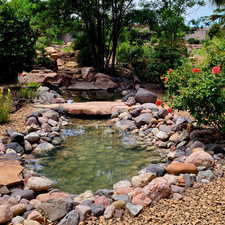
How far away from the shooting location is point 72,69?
14.7 metres

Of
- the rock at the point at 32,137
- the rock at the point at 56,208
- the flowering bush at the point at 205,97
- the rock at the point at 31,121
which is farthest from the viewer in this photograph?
the rock at the point at 31,121

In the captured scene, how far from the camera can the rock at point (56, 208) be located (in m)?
3.46

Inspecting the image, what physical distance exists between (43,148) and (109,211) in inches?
112

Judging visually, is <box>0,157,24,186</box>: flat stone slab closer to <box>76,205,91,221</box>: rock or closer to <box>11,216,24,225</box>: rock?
<box>11,216,24,225</box>: rock

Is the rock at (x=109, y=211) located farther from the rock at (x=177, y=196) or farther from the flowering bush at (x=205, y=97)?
the flowering bush at (x=205, y=97)

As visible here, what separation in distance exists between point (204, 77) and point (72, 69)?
990 cm

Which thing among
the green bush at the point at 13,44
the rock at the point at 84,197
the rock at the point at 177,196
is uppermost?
the green bush at the point at 13,44

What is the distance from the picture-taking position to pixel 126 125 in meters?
7.60

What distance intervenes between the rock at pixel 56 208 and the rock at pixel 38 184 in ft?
1.87

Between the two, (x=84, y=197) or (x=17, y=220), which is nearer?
(x=17, y=220)

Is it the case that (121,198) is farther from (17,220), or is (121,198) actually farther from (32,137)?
(32,137)

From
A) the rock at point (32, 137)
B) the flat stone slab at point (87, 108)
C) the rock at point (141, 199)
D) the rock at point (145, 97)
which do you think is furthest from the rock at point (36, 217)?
the rock at point (145, 97)

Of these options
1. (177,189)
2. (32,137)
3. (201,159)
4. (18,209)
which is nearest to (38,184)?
→ (18,209)

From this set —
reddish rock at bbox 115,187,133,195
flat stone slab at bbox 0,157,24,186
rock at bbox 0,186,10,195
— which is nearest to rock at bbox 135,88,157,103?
flat stone slab at bbox 0,157,24,186
